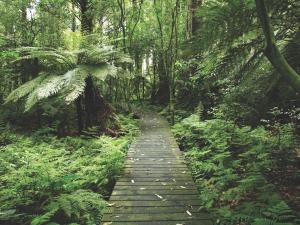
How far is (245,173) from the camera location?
17.9 feet

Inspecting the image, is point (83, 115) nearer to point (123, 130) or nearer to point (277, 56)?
point (123, 130)

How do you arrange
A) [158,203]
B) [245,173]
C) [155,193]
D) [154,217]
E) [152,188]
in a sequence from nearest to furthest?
[154,217] → [158,203] → [155,193] → [152,188] → [245,173]

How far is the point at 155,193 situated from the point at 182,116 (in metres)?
7.74

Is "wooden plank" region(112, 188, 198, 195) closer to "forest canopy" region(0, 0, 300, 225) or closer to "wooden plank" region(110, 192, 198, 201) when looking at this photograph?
"wooden plank" region(110, 192, 198, 201)

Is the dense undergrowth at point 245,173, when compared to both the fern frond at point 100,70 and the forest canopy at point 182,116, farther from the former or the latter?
the fern frond at point 100,70

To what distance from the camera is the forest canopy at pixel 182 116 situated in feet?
11.5

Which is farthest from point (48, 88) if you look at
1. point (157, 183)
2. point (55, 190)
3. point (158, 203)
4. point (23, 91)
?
point (158, 203)

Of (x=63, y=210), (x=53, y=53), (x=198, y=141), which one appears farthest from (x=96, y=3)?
(x=63, y=210)

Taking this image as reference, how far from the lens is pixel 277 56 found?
2521 millimetres

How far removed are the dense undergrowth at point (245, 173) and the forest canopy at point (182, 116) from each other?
2 cm

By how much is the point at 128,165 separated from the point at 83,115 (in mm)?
4099

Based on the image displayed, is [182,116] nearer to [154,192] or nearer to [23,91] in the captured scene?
[23,91]

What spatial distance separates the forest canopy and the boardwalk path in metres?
0.25

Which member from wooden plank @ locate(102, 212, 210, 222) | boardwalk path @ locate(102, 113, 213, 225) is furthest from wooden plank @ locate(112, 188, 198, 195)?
wooden plank @ locate(102, 212, 210, 222)
